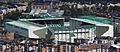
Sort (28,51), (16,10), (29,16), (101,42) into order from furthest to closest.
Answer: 1. (16,10)
2. (29,16)
3. (101,42)
4. (28,51)

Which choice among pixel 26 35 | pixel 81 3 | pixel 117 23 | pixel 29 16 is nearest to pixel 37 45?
pixel 26 35

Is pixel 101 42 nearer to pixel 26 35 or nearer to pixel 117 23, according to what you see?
pixel 26 35

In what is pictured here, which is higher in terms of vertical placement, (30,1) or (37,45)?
(37,45)

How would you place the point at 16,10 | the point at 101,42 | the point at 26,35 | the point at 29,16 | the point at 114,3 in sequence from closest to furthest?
the point at 101,42 → the point at 26,35 → the point at 29,16 → the point at 16,10 → the point at 114,3

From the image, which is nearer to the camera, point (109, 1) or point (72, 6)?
point (72, 6)

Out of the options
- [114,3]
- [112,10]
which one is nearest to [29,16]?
[112,10]

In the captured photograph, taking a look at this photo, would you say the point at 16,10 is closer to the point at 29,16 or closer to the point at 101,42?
the point at 29,16

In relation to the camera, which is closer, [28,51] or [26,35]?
[28,51]

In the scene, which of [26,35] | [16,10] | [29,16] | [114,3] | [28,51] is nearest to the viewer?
[28,51]

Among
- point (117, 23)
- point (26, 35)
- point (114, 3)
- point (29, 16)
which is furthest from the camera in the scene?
point (114, 3)
